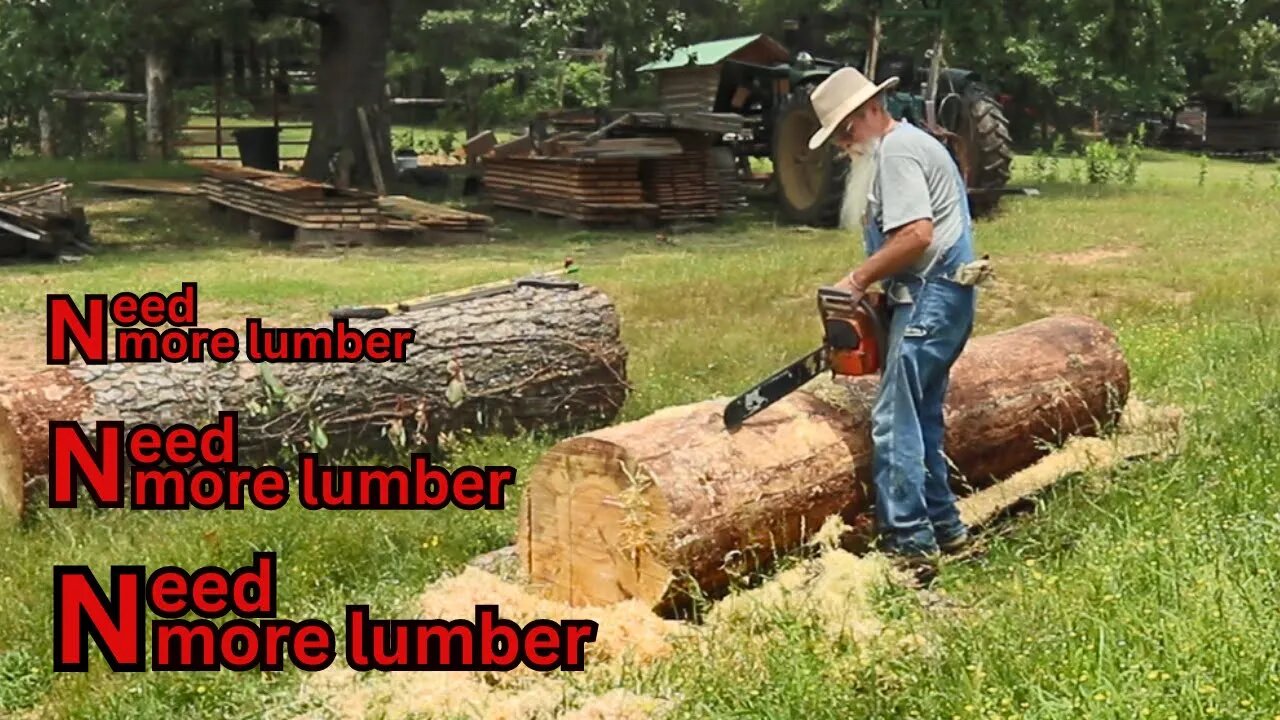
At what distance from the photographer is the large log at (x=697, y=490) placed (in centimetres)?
511

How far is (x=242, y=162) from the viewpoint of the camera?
85.1ft

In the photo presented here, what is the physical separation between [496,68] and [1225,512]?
29268mm

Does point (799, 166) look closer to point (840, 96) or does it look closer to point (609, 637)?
point (840, 96)

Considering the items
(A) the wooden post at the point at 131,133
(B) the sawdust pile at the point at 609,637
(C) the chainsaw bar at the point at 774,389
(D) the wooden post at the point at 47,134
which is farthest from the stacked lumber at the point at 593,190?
(B) the sawdust pile at the point at 609,637

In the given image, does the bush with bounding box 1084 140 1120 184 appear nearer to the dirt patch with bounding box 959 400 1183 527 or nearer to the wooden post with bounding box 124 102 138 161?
the wooden post with bounding box 124 102 138 161

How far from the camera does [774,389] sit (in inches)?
224

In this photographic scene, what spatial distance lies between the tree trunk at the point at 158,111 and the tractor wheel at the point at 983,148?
16.6 meters

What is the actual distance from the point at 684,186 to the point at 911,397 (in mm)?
14172

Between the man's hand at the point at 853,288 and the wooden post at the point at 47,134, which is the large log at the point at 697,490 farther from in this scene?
the wooden post at the point at 47,134

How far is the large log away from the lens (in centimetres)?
511

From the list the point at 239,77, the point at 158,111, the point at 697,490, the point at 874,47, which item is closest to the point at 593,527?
the point at 697,490

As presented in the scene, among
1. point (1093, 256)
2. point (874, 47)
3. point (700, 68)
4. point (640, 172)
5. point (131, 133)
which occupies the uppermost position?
point (874, 47)
